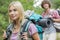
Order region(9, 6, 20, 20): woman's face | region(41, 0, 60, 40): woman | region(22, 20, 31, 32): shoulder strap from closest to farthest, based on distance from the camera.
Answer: region(22, 20, 31, 32): shoulder strap
region(9, 6, 20, 20): woman's face
region(41, 0, 60, 40): woman

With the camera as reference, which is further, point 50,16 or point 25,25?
point 50,16

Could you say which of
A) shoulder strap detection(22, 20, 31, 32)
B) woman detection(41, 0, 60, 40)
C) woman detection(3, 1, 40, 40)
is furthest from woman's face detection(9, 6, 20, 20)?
woman detection(41, 0, 60, 40)

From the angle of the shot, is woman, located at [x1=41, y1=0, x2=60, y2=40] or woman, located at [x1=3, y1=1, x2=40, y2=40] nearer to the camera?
woman, located at [x1=3, y1=1, x2=40, y2=40]

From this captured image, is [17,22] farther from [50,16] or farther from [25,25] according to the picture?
[50,16]

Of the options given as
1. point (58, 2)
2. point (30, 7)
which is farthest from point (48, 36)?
point (58, 2)

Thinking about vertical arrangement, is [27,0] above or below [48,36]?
above

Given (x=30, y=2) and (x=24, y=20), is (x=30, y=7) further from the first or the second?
(x=24, y=20)

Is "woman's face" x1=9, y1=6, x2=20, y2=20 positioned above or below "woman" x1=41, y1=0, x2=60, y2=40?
above

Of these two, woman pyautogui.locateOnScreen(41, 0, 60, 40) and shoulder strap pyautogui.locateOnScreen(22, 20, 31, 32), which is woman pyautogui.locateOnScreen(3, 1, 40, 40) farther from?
woman pyautogui.locateOnScreen(41, 0, 60, 40)

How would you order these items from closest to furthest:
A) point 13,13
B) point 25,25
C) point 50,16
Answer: point 25,25 < point 13,13 < point 50,16

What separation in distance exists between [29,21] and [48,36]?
1485 mm

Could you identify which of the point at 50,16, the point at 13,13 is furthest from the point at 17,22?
the point at 50,16

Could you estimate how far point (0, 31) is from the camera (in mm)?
6848

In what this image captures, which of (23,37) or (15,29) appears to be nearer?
(23,37)
